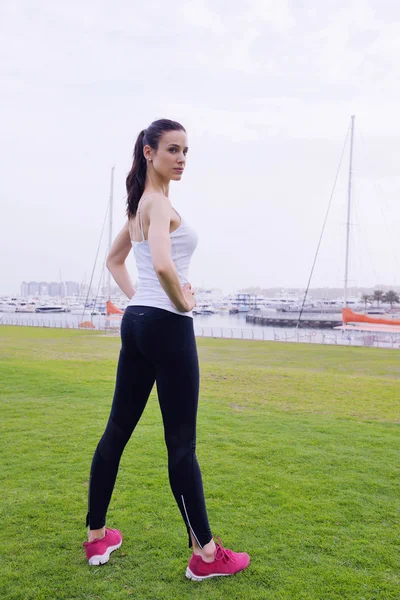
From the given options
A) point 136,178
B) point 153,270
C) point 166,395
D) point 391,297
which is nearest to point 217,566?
point 166,395

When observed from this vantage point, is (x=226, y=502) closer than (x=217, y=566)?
No

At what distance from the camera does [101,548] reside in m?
2.42

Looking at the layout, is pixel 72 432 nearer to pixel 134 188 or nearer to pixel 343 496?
pixel 343 496

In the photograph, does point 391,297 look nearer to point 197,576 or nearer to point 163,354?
point 197,576

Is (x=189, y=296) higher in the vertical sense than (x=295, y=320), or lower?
higher

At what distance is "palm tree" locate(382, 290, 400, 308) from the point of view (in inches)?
4178

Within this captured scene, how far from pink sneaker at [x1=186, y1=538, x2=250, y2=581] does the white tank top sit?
44.3 inches

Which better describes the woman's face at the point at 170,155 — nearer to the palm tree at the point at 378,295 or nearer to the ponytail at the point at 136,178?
the ponytail at the point at 136,178

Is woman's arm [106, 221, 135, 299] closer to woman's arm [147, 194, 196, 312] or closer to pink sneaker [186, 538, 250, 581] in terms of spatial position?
woman's arm [147, 194, 196, 312]

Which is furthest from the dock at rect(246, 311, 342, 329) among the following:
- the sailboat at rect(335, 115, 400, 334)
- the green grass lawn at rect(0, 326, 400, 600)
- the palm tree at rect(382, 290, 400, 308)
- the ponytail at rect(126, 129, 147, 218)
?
the ponytail at rect(126, 129, 147, 218)

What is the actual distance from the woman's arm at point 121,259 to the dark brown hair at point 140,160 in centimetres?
16

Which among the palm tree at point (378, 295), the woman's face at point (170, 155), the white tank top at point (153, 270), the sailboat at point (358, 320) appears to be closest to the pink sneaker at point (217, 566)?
the white tank top at point (153, 270)

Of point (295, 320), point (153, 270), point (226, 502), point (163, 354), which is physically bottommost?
point (295, 320)

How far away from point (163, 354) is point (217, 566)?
3.34 feet
